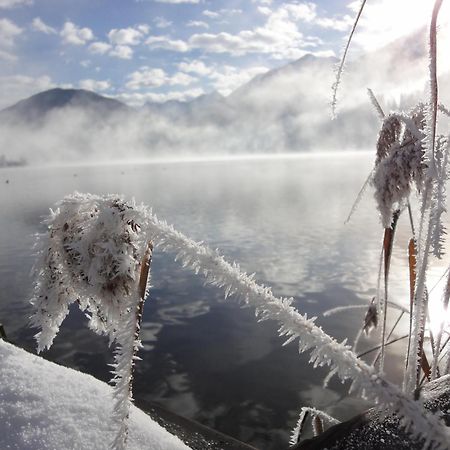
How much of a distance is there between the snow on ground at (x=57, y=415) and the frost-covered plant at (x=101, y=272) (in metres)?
0.57

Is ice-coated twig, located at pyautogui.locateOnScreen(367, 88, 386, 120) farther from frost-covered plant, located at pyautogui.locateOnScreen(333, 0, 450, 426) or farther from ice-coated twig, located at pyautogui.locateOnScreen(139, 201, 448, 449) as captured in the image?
ice-coated twig, located at pyautogui.locateOnScreen(139, 201, 448, 449)

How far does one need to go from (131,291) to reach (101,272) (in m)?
0.09

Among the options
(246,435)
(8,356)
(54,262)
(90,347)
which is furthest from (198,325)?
(54,262)

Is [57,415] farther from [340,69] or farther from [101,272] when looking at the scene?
[340,69]

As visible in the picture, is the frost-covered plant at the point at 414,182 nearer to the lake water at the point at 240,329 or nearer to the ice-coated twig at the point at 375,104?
the ice-coated twig at the point at 375,104

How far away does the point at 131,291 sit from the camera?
1162 mm

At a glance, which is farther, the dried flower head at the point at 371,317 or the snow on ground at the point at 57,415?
the dried flower head at the point at 371,317

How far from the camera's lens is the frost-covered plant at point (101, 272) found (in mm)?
1040

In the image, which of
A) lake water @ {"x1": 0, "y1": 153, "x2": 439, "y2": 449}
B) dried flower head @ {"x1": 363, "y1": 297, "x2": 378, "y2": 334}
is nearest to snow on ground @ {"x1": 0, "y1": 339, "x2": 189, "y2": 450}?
dried flower head @ {"x1": 363, "y1": 297, "x2": 378, "y2": 334}

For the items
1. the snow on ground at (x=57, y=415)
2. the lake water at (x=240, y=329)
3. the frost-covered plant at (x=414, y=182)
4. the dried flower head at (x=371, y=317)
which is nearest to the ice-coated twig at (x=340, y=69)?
the frost-covered plant at (x=414, y=182)

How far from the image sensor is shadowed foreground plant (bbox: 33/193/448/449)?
908mm

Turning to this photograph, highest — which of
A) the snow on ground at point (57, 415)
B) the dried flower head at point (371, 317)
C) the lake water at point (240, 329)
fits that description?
the dried flower head at point (371, 317)

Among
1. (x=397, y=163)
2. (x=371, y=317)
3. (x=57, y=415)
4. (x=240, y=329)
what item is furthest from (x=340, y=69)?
(x=240, y=329)

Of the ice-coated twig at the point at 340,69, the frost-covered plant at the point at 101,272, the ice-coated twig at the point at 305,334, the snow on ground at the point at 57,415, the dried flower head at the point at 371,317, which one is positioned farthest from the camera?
the dried flower head at the point at 371,317
